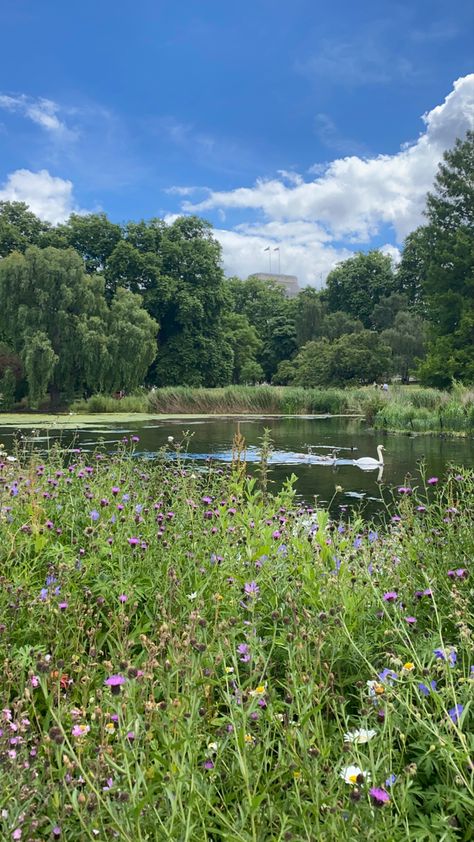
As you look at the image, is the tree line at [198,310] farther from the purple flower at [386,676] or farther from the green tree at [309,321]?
the purple flower at [386,676]

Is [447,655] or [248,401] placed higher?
[447,655]

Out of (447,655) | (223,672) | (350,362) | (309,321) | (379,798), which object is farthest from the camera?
(309,321)

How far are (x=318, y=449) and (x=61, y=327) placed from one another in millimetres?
19319

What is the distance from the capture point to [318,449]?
46.2 feet

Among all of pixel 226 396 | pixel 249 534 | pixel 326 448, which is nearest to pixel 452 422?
pixel 326 448

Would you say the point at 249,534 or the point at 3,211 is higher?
the point at 3,211

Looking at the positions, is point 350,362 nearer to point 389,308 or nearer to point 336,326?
point 336,326

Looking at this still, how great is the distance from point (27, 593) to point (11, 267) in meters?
29.7

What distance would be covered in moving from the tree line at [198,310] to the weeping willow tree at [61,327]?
6cm

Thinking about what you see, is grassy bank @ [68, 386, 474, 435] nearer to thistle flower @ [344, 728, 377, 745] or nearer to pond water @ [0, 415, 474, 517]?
pond water @ [0, 415, 474, 517]

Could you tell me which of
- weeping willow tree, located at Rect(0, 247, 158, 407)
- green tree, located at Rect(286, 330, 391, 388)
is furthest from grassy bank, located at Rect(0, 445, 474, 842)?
green tree, located at Rect(286, 330, 391, 388)

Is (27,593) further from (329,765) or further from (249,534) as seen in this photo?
(329,765)

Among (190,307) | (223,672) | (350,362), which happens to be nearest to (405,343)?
(350,362)

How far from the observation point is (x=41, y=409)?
31.5 metres
